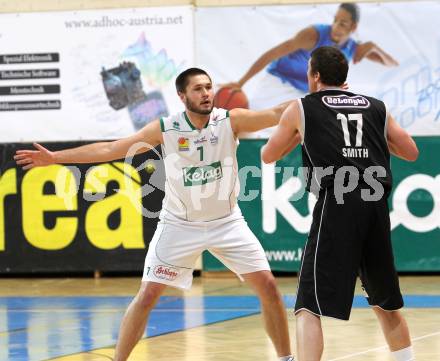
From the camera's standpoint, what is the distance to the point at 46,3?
13.6 meters

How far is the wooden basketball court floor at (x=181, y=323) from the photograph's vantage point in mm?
8453

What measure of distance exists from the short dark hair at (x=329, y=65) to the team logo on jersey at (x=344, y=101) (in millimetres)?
97

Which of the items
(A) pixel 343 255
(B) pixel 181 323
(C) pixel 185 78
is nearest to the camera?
(A) pixel 343 255

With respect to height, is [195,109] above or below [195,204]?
above

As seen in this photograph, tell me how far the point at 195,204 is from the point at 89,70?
22.2ft

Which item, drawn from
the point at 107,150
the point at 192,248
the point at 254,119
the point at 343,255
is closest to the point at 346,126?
the point at 343,255

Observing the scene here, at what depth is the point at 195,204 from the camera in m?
7.23

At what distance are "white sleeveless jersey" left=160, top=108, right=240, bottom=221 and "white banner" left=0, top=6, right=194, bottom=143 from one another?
20.0ft

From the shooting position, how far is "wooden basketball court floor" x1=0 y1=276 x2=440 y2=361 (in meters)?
8.45

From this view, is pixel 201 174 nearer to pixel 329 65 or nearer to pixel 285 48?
pixel 329 65

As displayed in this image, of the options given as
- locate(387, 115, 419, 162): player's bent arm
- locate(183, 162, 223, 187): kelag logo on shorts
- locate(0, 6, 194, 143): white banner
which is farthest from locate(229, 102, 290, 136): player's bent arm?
locate(0, 6, 194, 143): white banner

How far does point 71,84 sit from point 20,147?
1135mm

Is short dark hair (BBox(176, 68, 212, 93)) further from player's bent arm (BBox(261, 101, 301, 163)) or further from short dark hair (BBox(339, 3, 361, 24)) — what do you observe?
short dark hair (BBox(339, 3, 361, 24))

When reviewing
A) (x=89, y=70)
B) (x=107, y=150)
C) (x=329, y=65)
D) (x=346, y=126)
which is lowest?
(x=107, y=150)
